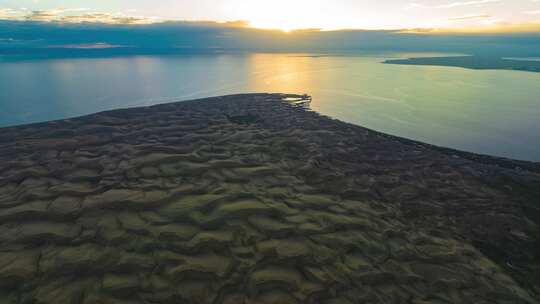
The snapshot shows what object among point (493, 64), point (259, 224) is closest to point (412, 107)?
point (259, 224)

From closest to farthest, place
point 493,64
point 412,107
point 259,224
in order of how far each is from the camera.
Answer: point 259,224 → point 412,107 → point 493,64

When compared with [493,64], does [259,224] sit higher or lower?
lower

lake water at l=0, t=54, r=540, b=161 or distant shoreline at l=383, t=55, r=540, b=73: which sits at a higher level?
distant shoreline at l=383, t=55, r=540, b=73

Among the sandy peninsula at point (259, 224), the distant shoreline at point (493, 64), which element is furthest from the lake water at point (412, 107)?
the distant shoreline at point (493, 64)

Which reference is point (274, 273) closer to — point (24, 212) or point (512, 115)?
point (24, 212)

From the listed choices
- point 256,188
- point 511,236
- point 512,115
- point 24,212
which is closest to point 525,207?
point 511,236

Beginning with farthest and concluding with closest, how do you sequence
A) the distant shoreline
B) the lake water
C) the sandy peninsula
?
the distant shoreline, the lake water, the sandy peninsula

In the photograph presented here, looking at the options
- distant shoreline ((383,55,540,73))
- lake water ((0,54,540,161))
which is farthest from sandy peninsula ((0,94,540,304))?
distant shoreline ((383,55,540,73))

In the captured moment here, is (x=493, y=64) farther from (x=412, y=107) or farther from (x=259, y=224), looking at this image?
(x=259, y=224)

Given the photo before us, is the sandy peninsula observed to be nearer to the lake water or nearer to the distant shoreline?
the lake water
